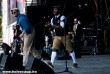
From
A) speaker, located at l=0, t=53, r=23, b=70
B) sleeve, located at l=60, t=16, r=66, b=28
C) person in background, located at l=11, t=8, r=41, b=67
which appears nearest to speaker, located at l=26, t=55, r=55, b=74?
speaker, located at l=0, t=53, r=23, b=70

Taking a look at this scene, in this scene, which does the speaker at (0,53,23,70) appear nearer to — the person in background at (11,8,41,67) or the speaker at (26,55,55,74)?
the speaker at (26,55,55,74)

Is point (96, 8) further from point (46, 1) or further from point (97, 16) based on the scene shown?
point (46, 1)

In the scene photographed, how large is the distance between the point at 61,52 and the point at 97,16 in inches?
160

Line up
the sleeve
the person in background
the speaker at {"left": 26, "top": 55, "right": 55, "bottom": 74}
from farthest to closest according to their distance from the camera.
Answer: the sleeve
the person in background
the speaker at {"left": 26, "top": 55, "right": 55, "bottom": 74}

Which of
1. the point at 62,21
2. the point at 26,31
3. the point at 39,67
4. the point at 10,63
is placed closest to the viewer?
the point at 39,67

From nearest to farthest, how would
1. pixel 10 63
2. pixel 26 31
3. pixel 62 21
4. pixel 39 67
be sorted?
pixel 39 67 → pixel 10 63 → pixel 26 31 → pixel 62 21

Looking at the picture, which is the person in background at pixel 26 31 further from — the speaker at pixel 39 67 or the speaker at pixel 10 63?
the speaker at pixel 39 67

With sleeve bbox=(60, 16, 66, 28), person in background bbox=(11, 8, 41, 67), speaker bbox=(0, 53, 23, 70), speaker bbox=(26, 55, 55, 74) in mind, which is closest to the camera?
speaker bbox=(26, 55, 55, 74)

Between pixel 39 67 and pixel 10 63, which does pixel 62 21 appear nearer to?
pixel 10 63

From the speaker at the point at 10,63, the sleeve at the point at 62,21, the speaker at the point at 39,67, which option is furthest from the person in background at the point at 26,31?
the speaker at the point at 39,67

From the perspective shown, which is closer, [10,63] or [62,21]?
[10,63]

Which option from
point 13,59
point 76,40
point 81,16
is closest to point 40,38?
point 81,16

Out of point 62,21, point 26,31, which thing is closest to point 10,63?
point 26,31

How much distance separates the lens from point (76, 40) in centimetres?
1703
